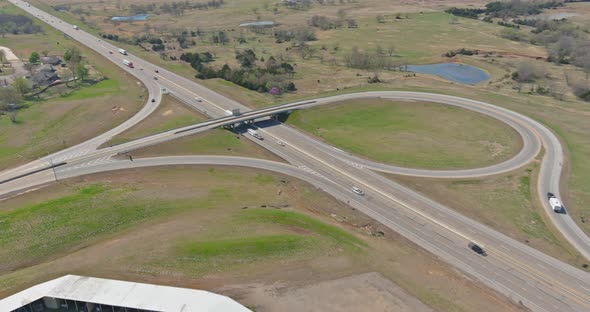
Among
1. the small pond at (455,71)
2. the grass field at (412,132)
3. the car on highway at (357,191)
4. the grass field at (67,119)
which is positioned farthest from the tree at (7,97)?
the small pond at (455,71)

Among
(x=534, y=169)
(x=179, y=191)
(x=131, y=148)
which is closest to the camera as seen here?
(x=179, y=191)

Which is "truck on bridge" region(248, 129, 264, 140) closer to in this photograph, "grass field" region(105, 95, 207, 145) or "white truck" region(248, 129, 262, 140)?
"white truck" region(248, 129, 262, 140)

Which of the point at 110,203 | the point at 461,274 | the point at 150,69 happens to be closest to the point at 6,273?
the point at 110,203

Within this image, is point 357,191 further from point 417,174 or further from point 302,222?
point 417,174

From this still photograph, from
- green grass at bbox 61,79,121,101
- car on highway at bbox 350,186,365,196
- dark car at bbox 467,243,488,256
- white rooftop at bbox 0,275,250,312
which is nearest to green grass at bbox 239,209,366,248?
car on highway at bbox 350,186,365,196

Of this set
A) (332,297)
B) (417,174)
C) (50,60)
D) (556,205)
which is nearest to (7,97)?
(50,60)

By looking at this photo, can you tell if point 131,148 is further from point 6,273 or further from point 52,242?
point 6,273

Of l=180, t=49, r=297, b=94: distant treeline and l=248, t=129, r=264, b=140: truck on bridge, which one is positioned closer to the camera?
l=248, t=129, r=264, b=140: truck on bridge

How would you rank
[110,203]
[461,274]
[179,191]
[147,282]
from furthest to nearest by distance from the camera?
1. [179,191]
2. [110,203]
3. [461,274]
4. [147,282]
